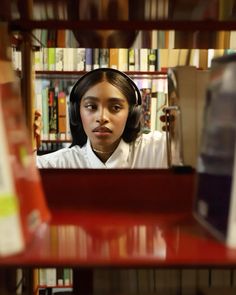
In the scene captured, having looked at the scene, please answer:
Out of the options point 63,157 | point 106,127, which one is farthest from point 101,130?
point 63,157

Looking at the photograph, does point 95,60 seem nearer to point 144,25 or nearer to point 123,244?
point 144,25

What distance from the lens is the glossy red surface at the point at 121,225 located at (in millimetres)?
452

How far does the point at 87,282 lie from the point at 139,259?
1.41 feet

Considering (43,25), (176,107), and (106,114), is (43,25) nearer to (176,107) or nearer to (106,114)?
(176,107)

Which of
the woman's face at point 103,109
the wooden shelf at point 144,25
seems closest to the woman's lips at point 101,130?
the woman's face at point 103,109

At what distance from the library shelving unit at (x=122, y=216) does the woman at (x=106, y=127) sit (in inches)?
33.2

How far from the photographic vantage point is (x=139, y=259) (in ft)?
1.48

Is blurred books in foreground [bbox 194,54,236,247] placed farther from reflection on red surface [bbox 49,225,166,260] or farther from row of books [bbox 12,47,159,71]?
row of books [bbox 12,47,159,71]

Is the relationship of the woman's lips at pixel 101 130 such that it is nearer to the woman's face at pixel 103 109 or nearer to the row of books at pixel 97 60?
the woman's face at pixel 103 109

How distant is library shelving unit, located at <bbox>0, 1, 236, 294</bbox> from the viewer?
452mm

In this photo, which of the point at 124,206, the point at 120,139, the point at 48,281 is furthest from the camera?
the point at 48,281

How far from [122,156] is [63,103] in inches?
35.2

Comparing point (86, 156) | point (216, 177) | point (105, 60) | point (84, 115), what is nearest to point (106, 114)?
point (84, 115)

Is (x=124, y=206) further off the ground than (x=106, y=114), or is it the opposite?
(x=106, y=114)
